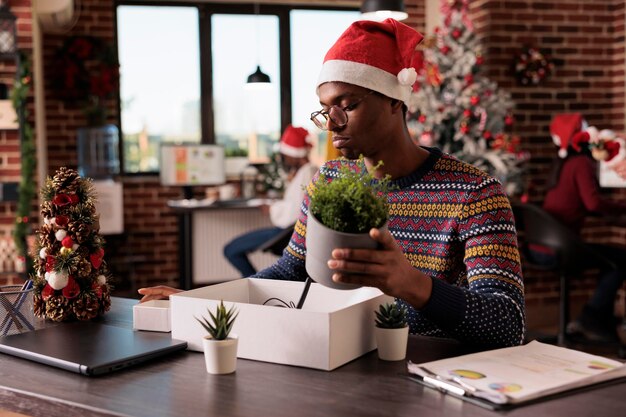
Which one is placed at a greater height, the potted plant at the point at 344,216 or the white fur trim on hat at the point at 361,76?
the white fur trim on hat at the point at 361,76

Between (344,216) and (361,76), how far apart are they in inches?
25.1

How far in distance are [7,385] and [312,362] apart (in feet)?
1.66

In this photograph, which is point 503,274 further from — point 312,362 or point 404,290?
point 312,362

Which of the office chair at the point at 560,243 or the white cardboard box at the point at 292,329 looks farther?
the office chair at the point at 560,243

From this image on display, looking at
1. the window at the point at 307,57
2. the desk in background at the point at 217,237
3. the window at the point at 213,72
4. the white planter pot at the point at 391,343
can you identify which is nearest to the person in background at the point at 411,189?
the white planter pot at the point at 391,343

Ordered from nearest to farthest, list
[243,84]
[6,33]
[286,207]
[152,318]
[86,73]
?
[152,318]
[6,33]
[286,207]
[86,73]
[243,84]

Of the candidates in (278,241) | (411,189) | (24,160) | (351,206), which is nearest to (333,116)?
(411,189)

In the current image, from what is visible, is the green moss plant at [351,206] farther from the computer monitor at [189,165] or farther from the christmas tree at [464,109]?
the computer monitor at [189,165]

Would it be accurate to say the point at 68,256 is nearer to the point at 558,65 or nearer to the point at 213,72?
the point at 558,65

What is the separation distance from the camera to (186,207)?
5688 millimetres

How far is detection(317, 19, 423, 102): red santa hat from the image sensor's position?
182 centimetres

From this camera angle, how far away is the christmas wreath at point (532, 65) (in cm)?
541

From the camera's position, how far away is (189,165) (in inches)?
244

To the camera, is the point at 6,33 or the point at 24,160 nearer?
the point at 6,33
